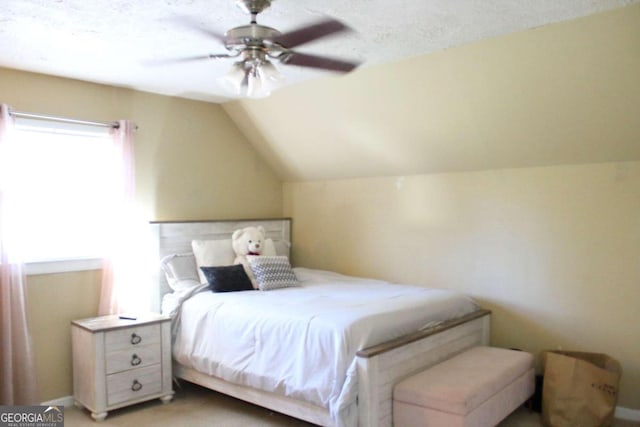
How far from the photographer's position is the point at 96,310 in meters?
3.91

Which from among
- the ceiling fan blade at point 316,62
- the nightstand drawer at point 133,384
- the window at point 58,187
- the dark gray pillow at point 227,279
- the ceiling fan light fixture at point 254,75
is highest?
the ceiling fan blade at point 316,62

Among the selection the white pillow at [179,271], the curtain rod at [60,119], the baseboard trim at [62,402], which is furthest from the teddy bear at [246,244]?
the baseboard trim at [62,402]

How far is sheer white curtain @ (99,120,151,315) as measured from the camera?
3.89 m

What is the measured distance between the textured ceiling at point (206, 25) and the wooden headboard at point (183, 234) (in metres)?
1.28

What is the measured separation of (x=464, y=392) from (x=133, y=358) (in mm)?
2147

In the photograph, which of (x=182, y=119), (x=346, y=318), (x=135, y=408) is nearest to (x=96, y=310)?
(x=135, y=408)

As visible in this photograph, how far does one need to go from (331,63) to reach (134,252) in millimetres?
2252

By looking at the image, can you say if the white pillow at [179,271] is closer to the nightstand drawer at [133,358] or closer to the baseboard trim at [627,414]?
the nightstand drawer at [133,358]

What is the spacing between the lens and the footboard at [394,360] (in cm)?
278

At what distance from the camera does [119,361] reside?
139 inches

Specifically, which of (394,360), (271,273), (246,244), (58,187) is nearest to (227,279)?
(271,273)

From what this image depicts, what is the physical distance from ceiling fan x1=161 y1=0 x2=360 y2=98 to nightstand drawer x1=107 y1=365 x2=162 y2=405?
2121 millimetres

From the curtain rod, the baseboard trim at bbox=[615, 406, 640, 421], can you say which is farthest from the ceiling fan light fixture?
the baseboard trim at bbox=[615, 406, 640, 421]

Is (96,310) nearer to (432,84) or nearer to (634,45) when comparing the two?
(432,84)
